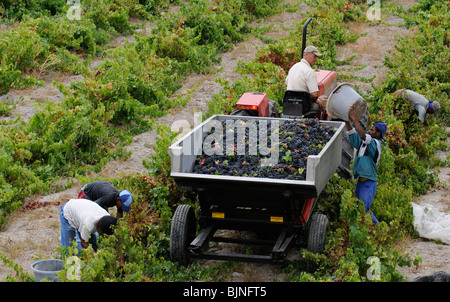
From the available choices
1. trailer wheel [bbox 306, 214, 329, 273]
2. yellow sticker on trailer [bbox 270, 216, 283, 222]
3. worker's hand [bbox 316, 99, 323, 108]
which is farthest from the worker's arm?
yellow sticker on trailer [bbox 270, 216, 283, 222]

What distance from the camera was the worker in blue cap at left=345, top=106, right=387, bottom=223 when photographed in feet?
25.7

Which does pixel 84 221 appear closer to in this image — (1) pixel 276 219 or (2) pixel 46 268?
(2) pixel 46 268

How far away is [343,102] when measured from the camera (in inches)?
316

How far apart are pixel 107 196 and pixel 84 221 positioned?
22.6 inches

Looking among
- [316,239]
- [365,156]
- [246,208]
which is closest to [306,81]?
[365,156]

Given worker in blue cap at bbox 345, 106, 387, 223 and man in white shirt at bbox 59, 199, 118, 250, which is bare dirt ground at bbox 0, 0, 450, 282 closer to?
man in white shirt at bbox 59, 199, 118, 250

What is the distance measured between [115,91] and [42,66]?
8.09ft

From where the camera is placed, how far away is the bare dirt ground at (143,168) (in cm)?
720

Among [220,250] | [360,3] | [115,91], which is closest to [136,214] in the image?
[220,250]

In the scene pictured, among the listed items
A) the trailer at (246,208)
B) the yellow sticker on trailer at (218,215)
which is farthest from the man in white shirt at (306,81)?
the yellow sticker on trailer at (218,215)

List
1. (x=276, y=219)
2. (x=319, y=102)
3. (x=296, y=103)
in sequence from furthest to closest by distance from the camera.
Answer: (x=319, y=102) < (x=296, y=103) < (x=276, y=219)

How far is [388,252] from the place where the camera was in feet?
22.2

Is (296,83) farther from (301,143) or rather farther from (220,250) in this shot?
(220,250)
